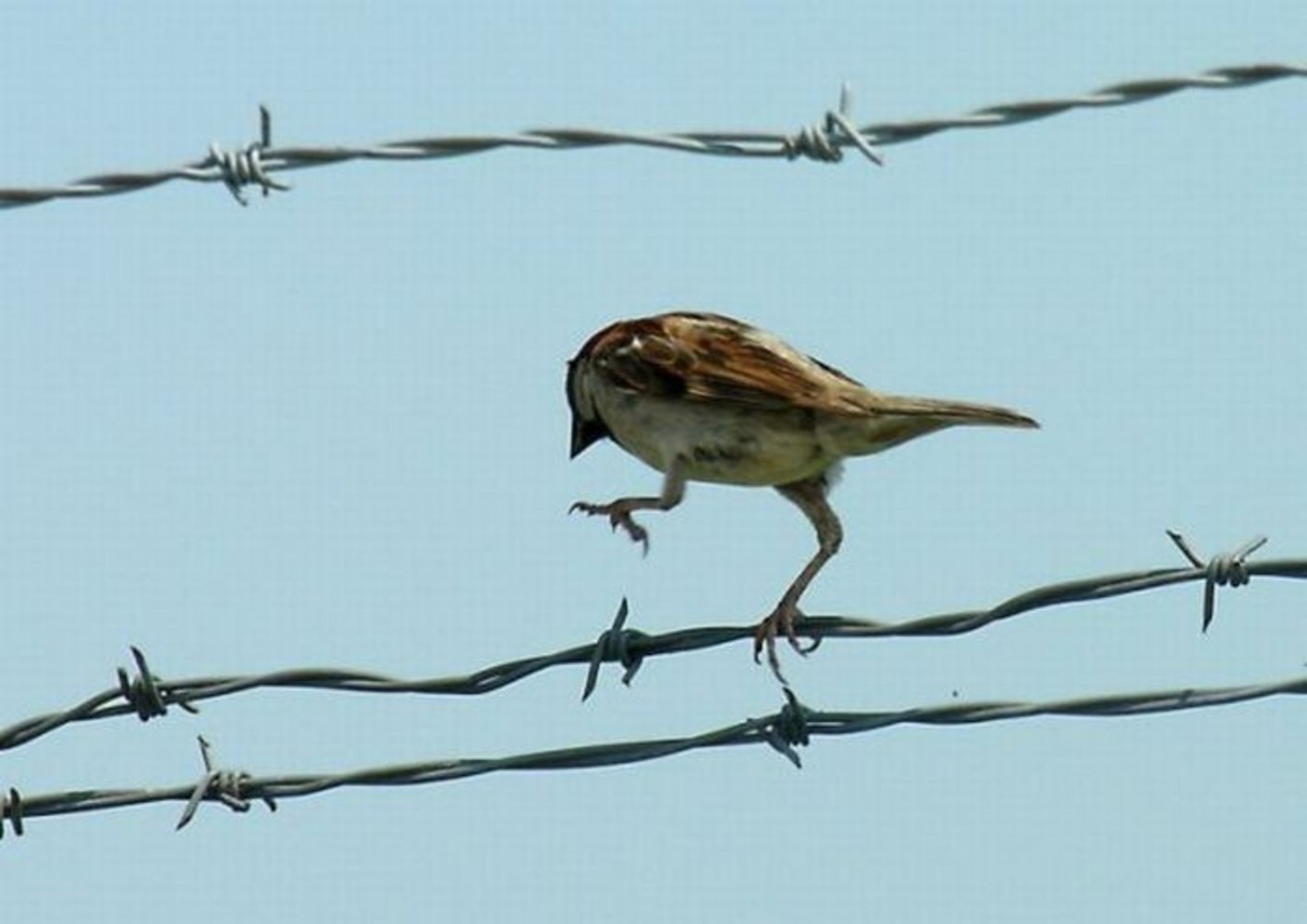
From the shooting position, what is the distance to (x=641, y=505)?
373 inches

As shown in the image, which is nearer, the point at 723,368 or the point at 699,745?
the point at 699,745

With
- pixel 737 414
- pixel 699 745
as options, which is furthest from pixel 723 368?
pixel 699 745

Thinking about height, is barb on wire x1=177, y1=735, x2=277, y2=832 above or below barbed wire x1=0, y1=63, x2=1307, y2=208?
below

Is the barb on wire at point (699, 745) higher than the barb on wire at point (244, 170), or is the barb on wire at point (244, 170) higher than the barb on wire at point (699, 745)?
the barb on wire at point (244, 170)

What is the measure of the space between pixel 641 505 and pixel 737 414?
16.4 inches

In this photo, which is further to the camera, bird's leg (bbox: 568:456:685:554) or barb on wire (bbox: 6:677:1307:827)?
bird's leg (bbox: 568:456:685:554)

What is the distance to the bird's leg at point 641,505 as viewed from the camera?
9383mm

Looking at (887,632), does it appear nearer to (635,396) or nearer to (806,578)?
(806,578)

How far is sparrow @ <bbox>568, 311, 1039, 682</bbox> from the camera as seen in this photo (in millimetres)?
9211

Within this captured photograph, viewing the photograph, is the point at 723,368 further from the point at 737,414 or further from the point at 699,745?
the point at 699,745

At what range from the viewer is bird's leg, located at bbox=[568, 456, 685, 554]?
9.38m

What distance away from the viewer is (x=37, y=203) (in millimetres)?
7391

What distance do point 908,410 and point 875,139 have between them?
1.85 meters

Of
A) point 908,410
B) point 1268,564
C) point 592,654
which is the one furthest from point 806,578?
point 1268,564
